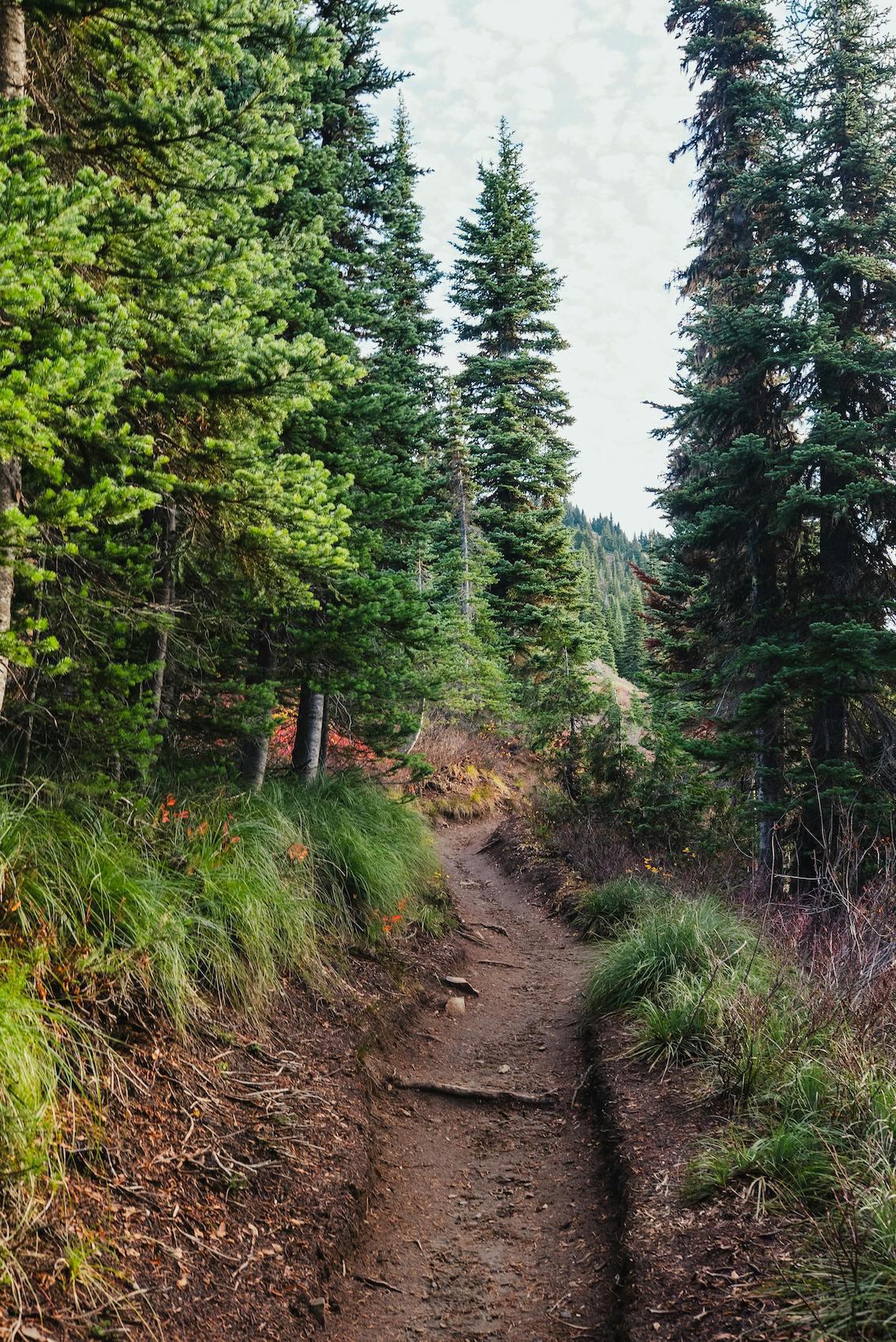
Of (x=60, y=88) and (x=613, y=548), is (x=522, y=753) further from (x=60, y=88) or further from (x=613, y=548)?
(x=613, y=548)

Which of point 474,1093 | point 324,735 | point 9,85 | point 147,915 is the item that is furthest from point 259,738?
point 9,85

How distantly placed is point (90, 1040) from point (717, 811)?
12462mm

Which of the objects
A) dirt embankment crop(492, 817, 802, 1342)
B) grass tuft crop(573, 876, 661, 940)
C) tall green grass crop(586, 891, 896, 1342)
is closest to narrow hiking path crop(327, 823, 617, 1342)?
dirt embankment crop(492, 817, 802, 1342)

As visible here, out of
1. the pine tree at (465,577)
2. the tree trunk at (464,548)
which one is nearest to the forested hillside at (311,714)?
the pine tree at (465,577)

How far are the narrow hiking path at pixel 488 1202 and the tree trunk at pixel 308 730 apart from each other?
372 cm

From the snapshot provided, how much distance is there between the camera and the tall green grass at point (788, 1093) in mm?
2906

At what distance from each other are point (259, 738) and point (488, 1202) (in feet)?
16.4

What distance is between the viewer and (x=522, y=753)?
26.9m

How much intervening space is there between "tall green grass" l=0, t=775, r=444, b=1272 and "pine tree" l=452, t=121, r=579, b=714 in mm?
16969

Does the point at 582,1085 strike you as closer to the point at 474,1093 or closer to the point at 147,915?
the point at 474,1093

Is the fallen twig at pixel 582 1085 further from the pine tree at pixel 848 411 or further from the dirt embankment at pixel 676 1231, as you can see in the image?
the pine tree at pixel 848 411

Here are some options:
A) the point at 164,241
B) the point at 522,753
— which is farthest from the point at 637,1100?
the point at 522,753

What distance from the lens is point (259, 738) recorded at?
830cm

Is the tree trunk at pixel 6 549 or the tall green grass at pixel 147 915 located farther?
the tree trunk at pixel 6 549
